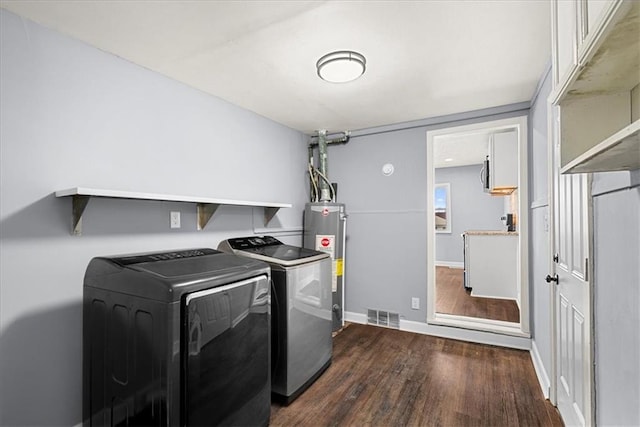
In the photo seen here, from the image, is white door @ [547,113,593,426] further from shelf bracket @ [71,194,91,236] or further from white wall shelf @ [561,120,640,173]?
shelf bracket @ [71,194,91,236]

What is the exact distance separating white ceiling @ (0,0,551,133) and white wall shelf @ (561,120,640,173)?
1.08 metres

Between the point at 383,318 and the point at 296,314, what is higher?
the point at 296,314

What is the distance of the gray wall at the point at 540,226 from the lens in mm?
2297

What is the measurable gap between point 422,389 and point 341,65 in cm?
238

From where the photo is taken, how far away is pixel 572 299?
65.4 inches

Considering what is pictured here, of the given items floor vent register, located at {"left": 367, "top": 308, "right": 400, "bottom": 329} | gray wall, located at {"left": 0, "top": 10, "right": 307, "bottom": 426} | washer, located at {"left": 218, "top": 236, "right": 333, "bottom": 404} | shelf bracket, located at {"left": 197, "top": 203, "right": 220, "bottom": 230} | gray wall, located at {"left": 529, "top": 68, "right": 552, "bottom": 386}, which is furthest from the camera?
floor vent register, located at {"left": 367, "top": 308, "right": 400, "bottom": 329}

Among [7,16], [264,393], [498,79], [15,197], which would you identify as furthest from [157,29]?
[498,79]

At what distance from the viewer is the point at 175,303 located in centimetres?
141

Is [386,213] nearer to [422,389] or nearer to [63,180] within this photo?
[422,389]

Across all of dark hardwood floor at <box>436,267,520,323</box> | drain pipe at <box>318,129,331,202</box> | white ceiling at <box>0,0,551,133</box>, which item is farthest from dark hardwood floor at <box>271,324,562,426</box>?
white ceiling at <box>0,0,551,133</box>

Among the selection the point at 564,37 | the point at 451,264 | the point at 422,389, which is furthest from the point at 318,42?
the point at 451,264

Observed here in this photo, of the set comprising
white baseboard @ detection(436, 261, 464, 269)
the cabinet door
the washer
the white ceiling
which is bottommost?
white baseboard @ detection(436, 261, 464, 269)

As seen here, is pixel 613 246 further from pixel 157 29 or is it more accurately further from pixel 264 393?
pixel 157 29

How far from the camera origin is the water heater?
138 inches
